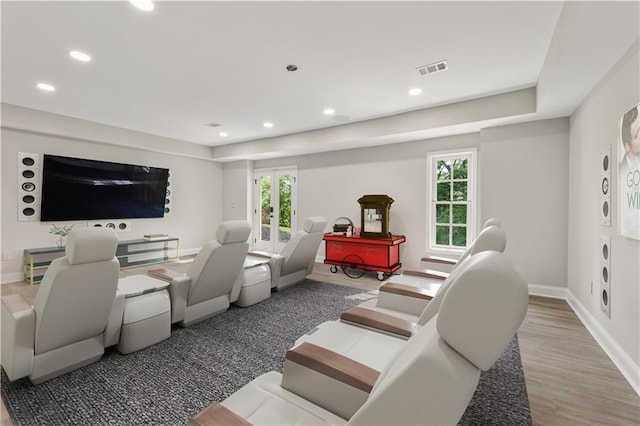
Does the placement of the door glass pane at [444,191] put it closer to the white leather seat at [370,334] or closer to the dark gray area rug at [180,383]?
the dark gray area rug at [180,383]

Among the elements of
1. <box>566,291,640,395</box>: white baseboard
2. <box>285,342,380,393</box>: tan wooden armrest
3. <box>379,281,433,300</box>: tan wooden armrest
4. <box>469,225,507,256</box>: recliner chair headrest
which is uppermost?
<box>469,225,507,256</box>: recliner chair headrest

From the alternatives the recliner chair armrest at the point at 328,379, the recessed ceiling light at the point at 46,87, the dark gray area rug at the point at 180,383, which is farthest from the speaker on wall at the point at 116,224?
the recliner chair armrest at the point at 328,379

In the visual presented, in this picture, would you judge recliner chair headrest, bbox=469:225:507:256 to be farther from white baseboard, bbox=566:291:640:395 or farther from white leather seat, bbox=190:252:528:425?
white baseboard, bbox=566:291:640:395

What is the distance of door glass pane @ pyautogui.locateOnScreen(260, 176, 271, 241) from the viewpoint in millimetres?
7516

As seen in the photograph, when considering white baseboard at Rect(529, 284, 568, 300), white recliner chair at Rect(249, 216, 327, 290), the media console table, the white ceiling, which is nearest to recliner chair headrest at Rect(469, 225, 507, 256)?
the white ceiling

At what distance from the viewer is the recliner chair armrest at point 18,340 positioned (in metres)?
1.85

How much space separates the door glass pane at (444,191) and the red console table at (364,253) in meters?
0.99

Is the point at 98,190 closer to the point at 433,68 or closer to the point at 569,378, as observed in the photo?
the point at 433,68

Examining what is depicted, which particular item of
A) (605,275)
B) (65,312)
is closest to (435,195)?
(605,275)

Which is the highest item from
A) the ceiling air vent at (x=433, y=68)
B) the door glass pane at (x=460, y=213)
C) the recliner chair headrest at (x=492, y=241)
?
the ceiling air vent at (x=433, y=68)

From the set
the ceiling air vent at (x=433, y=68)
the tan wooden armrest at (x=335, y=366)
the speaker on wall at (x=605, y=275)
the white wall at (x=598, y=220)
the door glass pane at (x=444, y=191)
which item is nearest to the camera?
the tan wooden armrest at (x=335, y=366)

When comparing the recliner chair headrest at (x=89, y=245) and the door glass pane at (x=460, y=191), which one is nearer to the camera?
the recliner chair headrest at (x=89, y=245)

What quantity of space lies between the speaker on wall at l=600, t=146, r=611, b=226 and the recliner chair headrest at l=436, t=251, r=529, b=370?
2906mm

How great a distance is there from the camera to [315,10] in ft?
7.45
